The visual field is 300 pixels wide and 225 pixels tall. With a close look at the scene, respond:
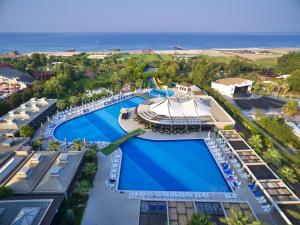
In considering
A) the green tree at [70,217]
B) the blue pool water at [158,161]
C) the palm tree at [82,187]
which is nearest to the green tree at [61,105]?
the blue pool water at [158,161]

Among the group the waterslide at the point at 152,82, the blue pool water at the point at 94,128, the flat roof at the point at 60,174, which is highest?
the flat roof at the point at 60,174

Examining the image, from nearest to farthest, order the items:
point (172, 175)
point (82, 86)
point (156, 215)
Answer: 1. point (156, 215)
2. point (172, 175)
3. point (82, 86)

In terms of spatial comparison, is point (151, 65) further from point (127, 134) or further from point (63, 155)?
point (63, 155)

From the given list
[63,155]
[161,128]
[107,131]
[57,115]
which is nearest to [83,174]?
[63,155]

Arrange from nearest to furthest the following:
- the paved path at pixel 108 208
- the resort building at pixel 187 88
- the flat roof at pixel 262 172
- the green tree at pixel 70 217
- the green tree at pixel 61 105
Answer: the green tree at pixel 70 217
the paved path at pixel 108 208
the flat roof at pixel 262 172
the green tree at pixel 61 105
the resort building at pixel 187 88

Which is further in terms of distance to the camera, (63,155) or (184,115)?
(184,115)

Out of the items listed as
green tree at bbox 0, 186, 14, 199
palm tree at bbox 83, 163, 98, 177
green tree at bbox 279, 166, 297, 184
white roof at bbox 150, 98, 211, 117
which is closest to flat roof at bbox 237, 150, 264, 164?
green tree at bbox 279, 166, 297, 184

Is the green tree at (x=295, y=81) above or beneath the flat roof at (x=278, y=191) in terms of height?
above

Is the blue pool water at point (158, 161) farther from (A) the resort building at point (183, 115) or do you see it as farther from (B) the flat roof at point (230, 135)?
(B) the flat roof at point (230, 135)
